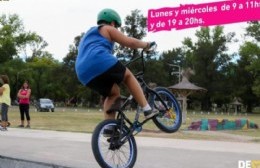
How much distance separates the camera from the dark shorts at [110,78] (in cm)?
564

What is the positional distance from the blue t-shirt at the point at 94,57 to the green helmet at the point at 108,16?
225 mm

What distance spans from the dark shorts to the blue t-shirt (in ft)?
0.16

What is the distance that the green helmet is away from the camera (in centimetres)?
588

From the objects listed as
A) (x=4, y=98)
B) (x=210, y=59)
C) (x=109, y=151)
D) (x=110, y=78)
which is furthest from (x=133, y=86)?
(x=210, y=59)

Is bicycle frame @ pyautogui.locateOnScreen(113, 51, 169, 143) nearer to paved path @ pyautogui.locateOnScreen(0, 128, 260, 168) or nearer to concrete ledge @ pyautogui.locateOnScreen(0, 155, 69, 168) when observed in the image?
paved path @ pyautogui.locateOnScreen(0, 128, 260, 168)

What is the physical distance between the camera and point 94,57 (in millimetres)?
5562

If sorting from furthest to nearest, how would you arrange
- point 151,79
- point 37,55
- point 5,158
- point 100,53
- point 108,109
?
point 37,55, point 151,79, point 5,158, point 108,109, point 100,53

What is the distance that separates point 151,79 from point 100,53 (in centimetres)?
9781

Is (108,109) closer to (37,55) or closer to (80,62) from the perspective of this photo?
(80,62)

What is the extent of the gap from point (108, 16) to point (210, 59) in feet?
336

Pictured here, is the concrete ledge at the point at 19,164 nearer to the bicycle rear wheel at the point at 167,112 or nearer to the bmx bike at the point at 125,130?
the bmx bike at the point at 125,130

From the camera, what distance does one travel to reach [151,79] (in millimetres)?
103250

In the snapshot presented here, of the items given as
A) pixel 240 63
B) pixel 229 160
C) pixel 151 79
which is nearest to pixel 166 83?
pixel 151 79

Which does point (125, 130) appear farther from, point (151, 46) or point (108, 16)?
point (108, 16)
